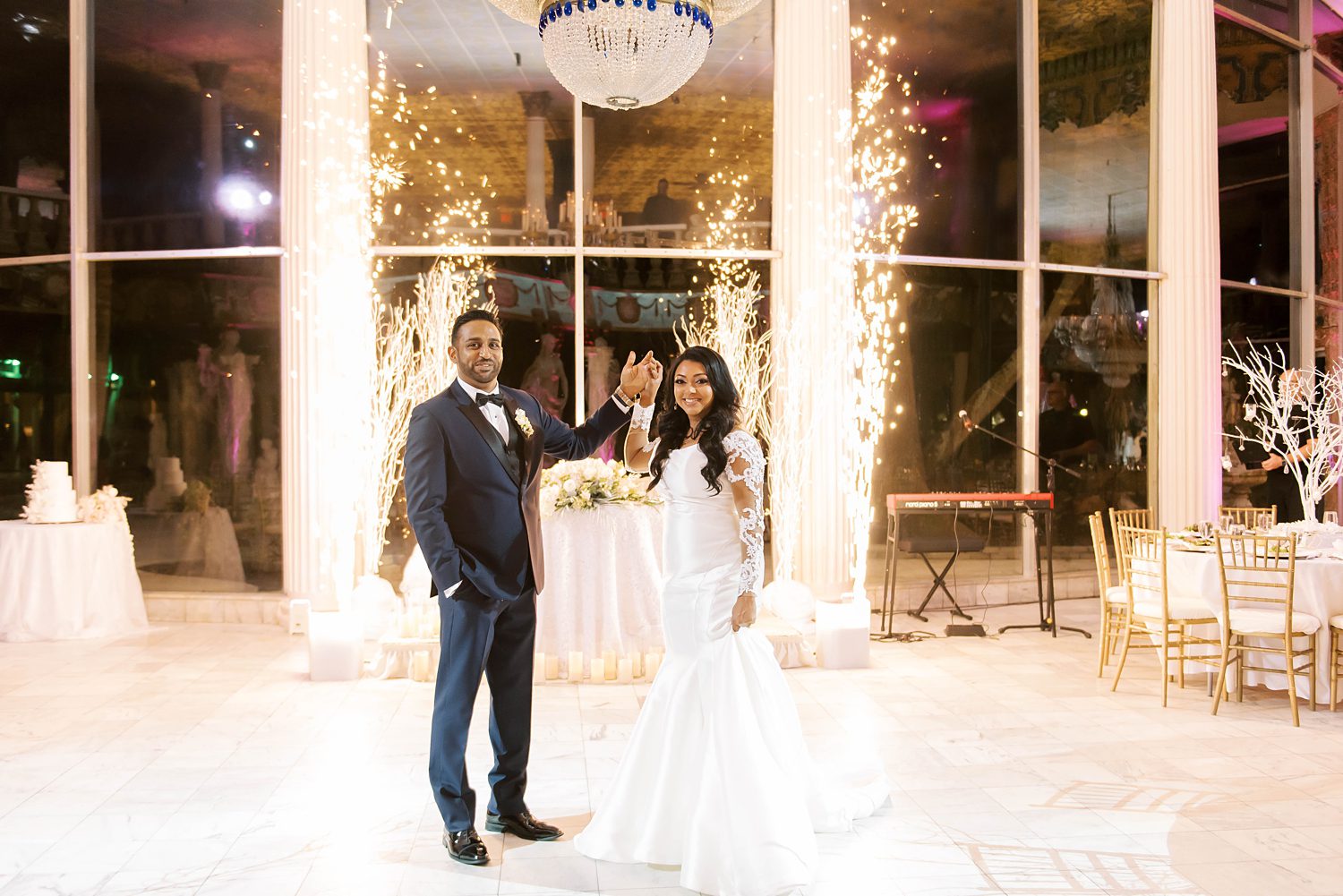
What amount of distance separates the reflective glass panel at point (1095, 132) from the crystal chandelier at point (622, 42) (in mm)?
5589

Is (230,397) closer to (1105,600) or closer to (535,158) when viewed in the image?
(535,158)

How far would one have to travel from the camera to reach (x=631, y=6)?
3943 millimetres

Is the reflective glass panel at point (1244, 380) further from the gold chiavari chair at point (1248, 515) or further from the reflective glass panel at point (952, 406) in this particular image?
the reflective glass panel at point (952, 406)

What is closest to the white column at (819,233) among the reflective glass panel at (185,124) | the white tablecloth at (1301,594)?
the white tablecloth at (1301,594)

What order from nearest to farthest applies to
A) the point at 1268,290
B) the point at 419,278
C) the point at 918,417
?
the point at 419,278, the point at 918,417, the point at 1268,290

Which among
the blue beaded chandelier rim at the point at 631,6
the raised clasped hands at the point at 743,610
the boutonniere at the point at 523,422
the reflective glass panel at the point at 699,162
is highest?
the reflective glass panel at the point at 699,162

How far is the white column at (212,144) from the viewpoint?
8.02 m

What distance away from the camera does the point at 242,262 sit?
316 inches

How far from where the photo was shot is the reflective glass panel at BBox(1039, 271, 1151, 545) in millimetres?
8914

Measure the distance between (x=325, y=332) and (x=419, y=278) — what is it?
104 cm

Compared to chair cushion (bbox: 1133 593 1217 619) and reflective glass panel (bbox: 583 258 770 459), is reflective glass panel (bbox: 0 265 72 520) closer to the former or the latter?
reflective glass panel (bbox: 583 258 770 459)

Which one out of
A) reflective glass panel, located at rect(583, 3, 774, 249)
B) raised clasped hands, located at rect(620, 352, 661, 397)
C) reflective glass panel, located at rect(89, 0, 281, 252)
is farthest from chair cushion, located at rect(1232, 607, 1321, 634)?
reflective glass panel, located at rect(89, 0, 281, 252)

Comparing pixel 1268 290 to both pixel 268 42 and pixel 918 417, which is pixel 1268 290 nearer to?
pixel 918 417

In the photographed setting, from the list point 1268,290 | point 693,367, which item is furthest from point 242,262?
point 1268,290
